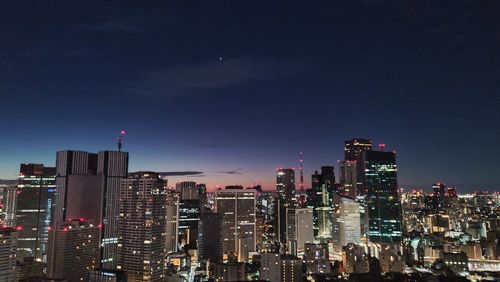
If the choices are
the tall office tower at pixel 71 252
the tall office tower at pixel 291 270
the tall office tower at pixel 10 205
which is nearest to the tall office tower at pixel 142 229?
the tall office tower at pixel 71 252

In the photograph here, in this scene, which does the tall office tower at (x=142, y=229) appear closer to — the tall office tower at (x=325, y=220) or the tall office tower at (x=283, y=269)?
the tall office tower at (x=283, y=269)

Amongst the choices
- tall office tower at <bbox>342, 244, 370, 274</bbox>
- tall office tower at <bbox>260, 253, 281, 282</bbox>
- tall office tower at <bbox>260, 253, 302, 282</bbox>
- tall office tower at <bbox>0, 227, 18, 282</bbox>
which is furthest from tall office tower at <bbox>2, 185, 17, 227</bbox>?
tall office tower at <bbox>342, 244, 370, 274</bbox>

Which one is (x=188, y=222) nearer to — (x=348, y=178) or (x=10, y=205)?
(x=10, y=205)

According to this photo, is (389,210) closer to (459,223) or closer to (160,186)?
(459,223)

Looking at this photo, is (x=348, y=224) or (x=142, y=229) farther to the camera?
(x=348, y=224)

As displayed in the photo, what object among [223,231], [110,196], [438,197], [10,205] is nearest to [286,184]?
[223,231]
